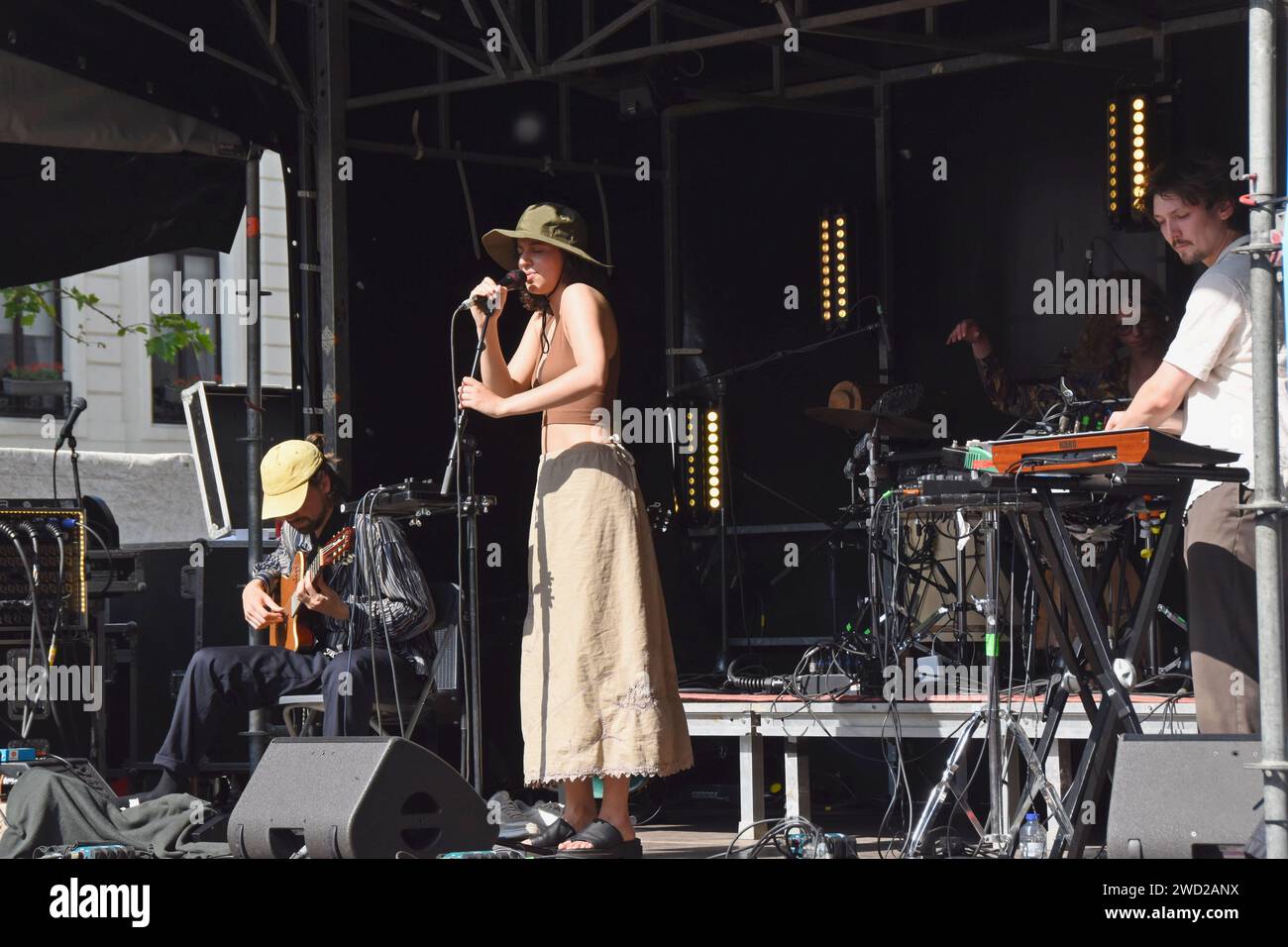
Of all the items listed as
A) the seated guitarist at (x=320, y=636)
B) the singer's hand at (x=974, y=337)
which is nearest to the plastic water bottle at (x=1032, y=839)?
the seated guitarist at (x=320, y=636)

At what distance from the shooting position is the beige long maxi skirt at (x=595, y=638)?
471cm

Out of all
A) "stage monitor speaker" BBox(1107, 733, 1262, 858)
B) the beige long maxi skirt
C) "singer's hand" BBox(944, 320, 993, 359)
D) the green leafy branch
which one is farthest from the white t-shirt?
the green leafy branch

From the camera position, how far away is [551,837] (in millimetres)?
4809

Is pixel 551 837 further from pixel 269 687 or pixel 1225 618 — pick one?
pixel 1225 618

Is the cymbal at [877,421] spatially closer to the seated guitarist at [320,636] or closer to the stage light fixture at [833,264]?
the stage light fixture at [833,264]

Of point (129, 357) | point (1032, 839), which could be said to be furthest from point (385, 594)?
point (129, 357)

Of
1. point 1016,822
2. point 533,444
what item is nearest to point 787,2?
point 533,444

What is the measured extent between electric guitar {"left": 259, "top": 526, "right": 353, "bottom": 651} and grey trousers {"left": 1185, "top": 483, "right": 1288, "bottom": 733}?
2905mm

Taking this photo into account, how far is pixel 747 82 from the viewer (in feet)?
30.0

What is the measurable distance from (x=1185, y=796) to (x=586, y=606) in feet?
6.03

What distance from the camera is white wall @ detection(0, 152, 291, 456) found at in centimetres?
1898

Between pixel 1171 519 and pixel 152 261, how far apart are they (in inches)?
680

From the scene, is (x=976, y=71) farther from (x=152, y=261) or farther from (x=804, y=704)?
(x=152, y=261)

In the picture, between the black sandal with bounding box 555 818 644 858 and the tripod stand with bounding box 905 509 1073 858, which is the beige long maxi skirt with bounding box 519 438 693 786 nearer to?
the black sandal with bounding box 555 818 644 858
